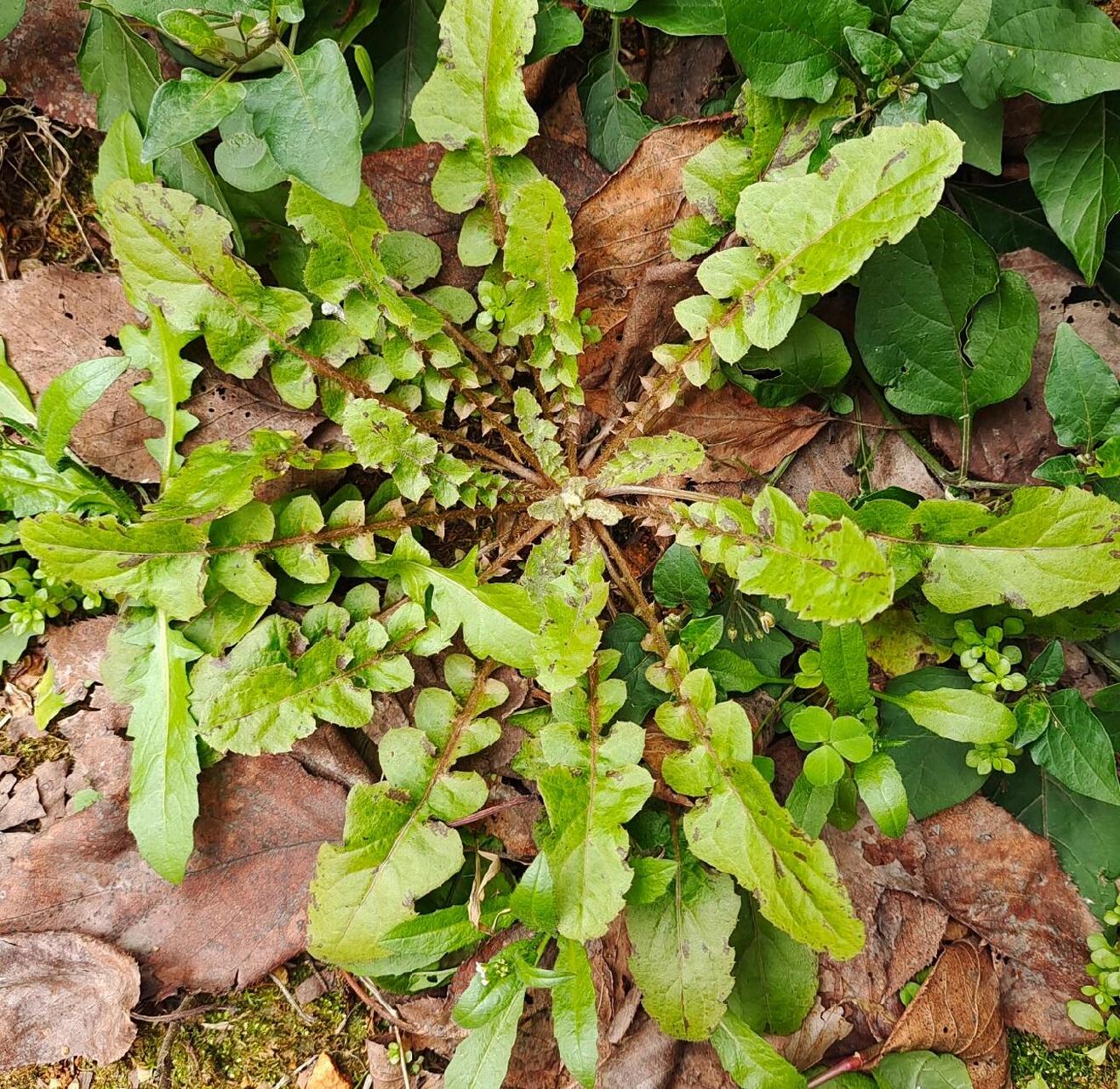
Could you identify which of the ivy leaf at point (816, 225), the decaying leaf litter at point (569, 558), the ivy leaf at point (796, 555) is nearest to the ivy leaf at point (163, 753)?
the decaying leaf litter at point (569, 558)

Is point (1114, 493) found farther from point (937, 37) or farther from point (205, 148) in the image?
point (205, 148)

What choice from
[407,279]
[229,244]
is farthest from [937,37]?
[229,244]

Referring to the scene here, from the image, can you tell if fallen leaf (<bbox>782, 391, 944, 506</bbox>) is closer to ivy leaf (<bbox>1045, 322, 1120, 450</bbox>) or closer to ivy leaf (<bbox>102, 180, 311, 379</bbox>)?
ivy leaf (<bbox>1045, 322, 1120, 450</bbox>)

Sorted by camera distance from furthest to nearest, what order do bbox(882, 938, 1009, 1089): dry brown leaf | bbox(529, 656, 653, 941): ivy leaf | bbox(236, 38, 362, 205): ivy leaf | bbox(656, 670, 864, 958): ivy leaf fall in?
bbox(882, 938, 1009, 1089): dry brown leaf, bbox(529, 656, 653, 941): ivy leaf, bbox(656, 670, 864, 958): ivy leaf, bbox(236, 38, 362, 205): ivy leaf

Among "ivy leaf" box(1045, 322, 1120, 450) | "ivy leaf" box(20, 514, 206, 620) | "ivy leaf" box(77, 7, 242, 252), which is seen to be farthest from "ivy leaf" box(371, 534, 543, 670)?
"ivy leaf" box(1045, 322, 1120, 450)

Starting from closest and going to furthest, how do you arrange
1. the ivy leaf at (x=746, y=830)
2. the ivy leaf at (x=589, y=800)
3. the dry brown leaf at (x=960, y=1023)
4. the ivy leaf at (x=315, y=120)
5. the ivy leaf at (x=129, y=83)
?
the ivy leaf at (x=315, y=120) → the ivy leaf at (x=746, y=830) → the ivy leaf at (x=589, y=800) → the ivy leaf at (x=129, y=83) → the dry brown leaf at (x=960, y=1023)

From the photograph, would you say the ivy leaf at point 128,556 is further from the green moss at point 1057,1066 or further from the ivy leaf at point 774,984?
the green moss at point 1057,1066

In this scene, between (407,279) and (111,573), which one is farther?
(407,279)
